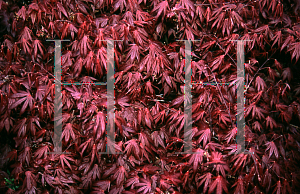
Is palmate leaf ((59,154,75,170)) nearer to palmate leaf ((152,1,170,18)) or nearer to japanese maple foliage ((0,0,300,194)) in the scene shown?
japanese maple foliage ((0,0,300,194))

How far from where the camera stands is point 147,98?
2008 mm

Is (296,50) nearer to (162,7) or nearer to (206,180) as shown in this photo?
(162,7)

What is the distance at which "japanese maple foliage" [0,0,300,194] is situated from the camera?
1.92 meters

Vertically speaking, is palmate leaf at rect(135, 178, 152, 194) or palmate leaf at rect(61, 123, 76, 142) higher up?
palmate leaf at rect(61, 123, 76, 142)

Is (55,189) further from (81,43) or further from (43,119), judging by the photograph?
(81,43)

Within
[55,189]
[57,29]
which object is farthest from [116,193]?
[57,29]

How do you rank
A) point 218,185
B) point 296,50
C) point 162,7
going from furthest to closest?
point 296,50, point 162,7, point 218,185

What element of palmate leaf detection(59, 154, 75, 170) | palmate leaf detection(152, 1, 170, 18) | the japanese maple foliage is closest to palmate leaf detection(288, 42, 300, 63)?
the japanese maple foliage

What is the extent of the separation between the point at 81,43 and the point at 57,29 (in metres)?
0.34

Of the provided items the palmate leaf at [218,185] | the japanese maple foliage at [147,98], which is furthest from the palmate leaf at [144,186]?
the palmate leaf at [218,185]

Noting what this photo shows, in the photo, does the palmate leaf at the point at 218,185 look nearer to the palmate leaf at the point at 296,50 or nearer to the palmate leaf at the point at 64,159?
the palmate leaf at the point at 64,159

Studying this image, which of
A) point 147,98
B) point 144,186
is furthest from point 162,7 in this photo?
point 144,186

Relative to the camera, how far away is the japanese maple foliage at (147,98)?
1.92 metres

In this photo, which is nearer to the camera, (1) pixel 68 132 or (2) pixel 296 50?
(1) pixel 68 132
